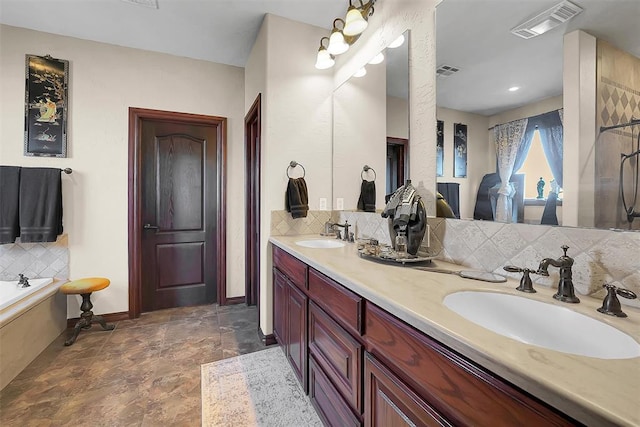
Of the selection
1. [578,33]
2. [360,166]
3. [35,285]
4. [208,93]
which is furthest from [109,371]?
[578,33]

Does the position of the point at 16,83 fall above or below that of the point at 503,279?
above

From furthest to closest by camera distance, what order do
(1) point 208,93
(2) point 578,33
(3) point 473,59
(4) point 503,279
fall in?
(1) point 208,93 < (3) point 473,59 < (4) point 503,279 < (2) point 578,33

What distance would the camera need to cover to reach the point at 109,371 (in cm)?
199

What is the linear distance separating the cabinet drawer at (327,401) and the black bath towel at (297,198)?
110 centimetres

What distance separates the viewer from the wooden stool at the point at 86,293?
2.41m

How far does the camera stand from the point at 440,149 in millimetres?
1476

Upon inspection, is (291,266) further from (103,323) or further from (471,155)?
(103,323)

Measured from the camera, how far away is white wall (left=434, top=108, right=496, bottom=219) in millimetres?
1230

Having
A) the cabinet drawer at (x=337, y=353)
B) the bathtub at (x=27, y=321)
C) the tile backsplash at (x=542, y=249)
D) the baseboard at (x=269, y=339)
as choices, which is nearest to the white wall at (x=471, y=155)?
the tile backsplash at (x=542, y=249)

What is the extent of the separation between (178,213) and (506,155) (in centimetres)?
303

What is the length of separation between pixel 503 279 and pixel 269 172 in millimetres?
1741

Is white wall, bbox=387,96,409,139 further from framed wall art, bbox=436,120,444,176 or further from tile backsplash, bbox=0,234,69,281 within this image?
tile backsplash, bbox=0,234,69,281

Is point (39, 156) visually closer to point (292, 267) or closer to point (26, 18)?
point (26, 18)

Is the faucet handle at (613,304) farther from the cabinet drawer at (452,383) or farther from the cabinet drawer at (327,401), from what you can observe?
the cabinet drawer at (327,401)
